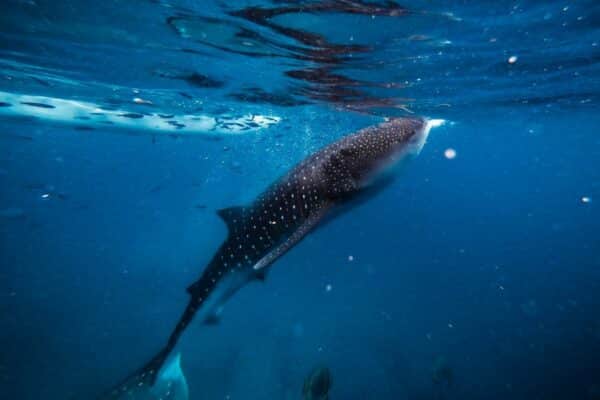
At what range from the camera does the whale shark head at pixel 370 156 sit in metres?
3.71

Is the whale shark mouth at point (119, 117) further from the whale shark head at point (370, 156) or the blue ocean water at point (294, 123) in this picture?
the whale shark head at point (370, 156)

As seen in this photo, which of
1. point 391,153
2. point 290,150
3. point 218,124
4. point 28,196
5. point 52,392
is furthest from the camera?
point 28,196

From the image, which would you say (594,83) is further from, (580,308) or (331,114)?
(580,308)

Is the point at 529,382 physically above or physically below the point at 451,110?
below

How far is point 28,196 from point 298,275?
112650 mm

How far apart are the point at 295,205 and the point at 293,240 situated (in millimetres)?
632

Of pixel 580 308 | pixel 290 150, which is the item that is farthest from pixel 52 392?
pixel 580 308

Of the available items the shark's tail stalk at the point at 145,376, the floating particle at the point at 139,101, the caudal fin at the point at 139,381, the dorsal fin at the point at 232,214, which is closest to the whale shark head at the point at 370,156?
the dorsal fin at the point at 232,214

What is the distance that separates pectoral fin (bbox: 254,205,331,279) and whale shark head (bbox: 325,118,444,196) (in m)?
0.27

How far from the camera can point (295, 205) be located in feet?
13.4

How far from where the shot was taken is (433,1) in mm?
7434

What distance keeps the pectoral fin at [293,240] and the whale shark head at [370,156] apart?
10.6 inches

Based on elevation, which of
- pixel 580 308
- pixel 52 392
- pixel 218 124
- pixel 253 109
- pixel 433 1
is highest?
pixel 433 1

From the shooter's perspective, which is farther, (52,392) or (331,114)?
(331,114)
